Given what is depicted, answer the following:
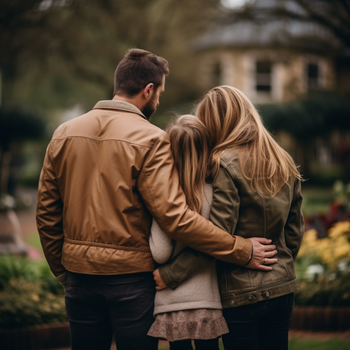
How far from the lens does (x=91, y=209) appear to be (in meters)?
2.43

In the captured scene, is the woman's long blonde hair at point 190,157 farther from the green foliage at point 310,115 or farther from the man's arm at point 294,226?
the green foliage at point 310,115

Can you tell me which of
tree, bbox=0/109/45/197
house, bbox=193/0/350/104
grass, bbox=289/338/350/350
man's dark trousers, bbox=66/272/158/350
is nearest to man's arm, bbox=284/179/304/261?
man's dark trousers, bbox=66/272/158/350

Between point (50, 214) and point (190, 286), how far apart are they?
0.92 metres

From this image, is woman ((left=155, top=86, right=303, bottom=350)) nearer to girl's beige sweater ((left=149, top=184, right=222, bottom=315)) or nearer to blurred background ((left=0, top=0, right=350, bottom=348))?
girl's beige sweater ((left=149, top=184, right=222, bottom=315))

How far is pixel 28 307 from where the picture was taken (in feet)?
13.8

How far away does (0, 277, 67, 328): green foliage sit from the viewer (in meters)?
4.09

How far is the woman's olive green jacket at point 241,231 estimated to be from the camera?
2.44 meters

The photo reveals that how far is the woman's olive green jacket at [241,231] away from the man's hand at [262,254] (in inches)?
1.3

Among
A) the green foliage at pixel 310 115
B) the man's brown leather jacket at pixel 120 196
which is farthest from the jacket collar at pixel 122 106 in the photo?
the green foliage at pixel 310 115

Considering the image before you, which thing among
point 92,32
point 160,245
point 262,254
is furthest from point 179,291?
point 92,32

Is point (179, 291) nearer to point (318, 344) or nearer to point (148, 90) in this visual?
point (148, 90)

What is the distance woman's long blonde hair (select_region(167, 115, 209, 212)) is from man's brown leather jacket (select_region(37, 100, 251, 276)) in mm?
92

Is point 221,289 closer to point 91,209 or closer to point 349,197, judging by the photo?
point 91,209

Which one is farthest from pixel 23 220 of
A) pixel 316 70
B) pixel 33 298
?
pixel 316 70
